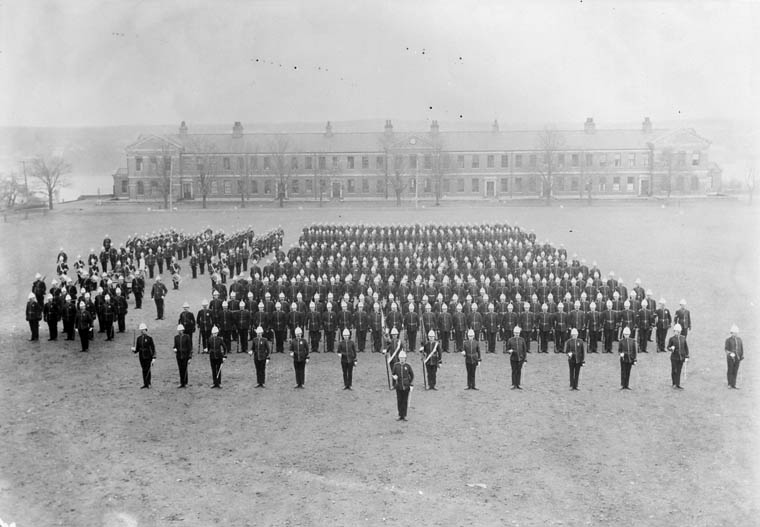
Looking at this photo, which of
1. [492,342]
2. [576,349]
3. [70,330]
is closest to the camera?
[576,349]

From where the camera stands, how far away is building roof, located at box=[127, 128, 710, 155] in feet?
238

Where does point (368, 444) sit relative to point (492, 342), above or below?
below

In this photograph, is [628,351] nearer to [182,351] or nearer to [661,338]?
[661,338]

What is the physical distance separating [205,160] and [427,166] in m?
22.9

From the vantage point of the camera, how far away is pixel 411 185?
73.4 m

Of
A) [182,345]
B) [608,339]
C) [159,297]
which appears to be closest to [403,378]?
[182,345]

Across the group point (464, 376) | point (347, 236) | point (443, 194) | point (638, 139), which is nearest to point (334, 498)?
point (464, 376)

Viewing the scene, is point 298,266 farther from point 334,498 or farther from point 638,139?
point 638,139

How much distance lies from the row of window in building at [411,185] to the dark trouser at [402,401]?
6037cm

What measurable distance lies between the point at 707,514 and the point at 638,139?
7033cm

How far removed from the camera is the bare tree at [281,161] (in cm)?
7175

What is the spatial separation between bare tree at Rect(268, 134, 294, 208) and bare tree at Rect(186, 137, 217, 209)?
19.4ft

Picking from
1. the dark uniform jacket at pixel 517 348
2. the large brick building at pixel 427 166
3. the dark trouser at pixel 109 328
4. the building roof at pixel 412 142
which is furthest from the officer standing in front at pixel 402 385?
the building roof at pixel 412 142

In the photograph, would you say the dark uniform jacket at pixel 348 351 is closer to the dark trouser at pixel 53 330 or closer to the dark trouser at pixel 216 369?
the dark trouser at pixel 216 369
